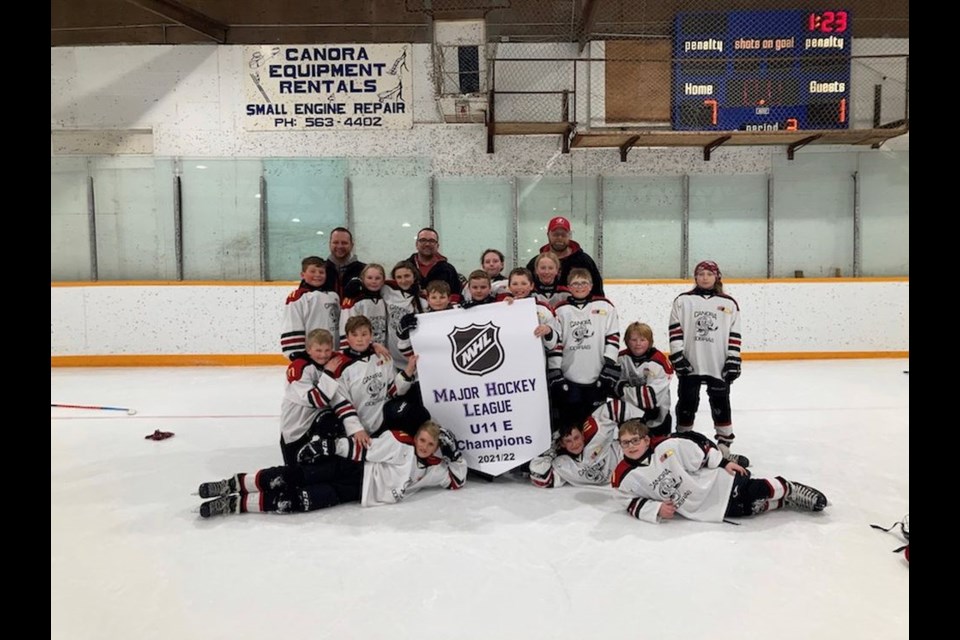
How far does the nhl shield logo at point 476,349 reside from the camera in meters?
3.79

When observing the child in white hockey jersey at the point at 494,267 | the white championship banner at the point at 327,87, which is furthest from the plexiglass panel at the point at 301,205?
the child in white hockey jersey at the point at 494,267

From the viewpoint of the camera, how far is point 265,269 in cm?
877

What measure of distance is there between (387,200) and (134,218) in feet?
11.0

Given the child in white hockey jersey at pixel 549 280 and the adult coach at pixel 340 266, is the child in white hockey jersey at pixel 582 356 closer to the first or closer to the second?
the child in white hockey jersey at pixel 549 280

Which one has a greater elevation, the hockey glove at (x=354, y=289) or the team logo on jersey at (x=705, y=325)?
the hockey glove at (x=354, y=289)

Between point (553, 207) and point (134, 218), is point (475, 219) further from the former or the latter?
point (134, 218)

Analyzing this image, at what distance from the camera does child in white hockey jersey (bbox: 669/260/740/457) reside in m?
4.09

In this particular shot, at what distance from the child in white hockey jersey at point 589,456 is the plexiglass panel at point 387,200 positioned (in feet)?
17.7

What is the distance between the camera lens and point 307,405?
3.49 m

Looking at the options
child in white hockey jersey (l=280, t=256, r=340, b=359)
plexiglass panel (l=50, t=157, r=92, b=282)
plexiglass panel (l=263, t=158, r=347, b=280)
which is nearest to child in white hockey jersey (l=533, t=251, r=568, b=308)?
child in white hockey jersey (l=280, t=256, r=340, b=359)

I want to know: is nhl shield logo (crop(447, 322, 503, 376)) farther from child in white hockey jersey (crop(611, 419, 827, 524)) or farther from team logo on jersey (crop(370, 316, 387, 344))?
child in white hockey jersey (crop(611, 419, 827, 524))

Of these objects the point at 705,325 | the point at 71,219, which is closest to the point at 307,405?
the point at 705,325
